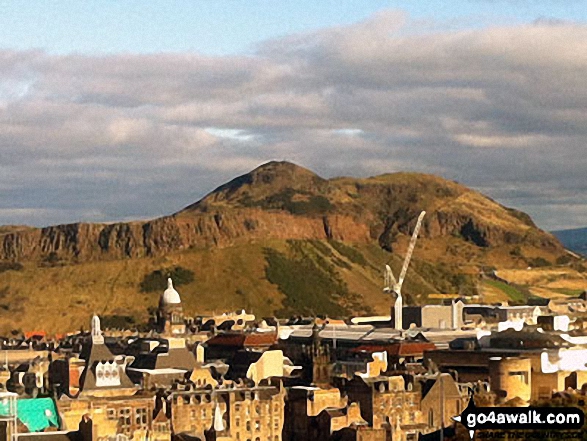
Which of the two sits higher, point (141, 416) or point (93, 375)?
point (93, 375)

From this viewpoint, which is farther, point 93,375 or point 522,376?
point 522,376

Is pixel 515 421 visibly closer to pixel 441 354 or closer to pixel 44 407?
pixel 44 407

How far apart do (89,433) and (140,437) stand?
13.5 meters

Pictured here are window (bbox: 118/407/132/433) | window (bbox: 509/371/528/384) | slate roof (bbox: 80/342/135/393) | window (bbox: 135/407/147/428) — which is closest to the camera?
window (bbox: 118/407/132/433)

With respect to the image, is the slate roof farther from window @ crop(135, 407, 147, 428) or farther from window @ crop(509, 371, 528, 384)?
window @ crop(509, 371, 528, 384)

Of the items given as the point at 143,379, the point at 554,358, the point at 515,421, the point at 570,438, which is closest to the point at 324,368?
the point at 143,379

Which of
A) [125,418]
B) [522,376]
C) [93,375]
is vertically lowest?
[125,418]

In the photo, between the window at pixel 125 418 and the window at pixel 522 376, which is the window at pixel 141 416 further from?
the window at pixel 522 376

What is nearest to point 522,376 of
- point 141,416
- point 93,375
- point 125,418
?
point 141,416

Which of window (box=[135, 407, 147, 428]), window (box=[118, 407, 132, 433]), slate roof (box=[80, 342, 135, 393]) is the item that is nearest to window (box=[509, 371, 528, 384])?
slate roof (box=[80, 342, 135, 393])

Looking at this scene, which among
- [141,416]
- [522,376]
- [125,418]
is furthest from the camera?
[522,376]

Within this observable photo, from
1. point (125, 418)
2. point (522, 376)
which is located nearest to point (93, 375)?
point (125, 418)

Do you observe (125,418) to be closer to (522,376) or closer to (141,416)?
(141,416)

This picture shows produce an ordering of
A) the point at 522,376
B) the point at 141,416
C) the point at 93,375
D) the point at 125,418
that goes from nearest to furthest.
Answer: the point at 125,418 < the point at 141,416 < the point at 93,375 < the point at 522,376
